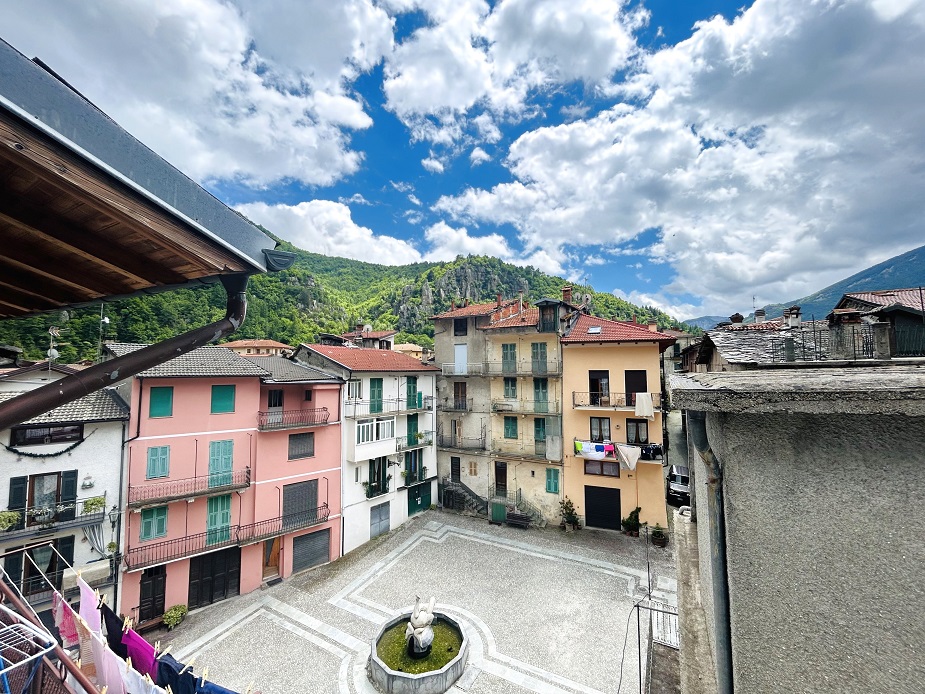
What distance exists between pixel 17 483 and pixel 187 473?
4.25 m

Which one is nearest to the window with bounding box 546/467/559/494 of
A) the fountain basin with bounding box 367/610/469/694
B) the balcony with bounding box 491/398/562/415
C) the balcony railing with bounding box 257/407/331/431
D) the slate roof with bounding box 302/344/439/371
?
the balcony with bounding box 491/398/562/415

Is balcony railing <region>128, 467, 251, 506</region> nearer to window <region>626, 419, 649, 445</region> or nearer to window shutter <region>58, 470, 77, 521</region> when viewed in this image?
window shutter <region>58, 470, 77, 521</region>

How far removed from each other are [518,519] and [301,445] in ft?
39.5

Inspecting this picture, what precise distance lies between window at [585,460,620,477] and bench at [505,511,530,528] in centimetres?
417

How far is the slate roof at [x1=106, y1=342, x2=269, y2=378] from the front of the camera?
14.1 m

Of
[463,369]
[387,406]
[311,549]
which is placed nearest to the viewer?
[311,549]

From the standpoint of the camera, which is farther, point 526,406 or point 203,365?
point 526,406

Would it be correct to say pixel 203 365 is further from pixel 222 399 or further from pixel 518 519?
pixel 518 519

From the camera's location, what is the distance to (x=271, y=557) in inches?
693

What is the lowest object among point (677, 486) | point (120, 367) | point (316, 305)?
point (677, 486)

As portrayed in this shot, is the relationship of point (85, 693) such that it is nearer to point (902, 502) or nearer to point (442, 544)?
point (902, 502)

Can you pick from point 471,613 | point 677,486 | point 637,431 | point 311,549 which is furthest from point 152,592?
point 677,486

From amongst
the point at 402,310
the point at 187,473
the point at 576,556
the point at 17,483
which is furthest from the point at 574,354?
the point at 402,310

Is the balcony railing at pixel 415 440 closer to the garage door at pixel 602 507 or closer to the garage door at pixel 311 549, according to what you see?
the garage door at pixel 311 549
